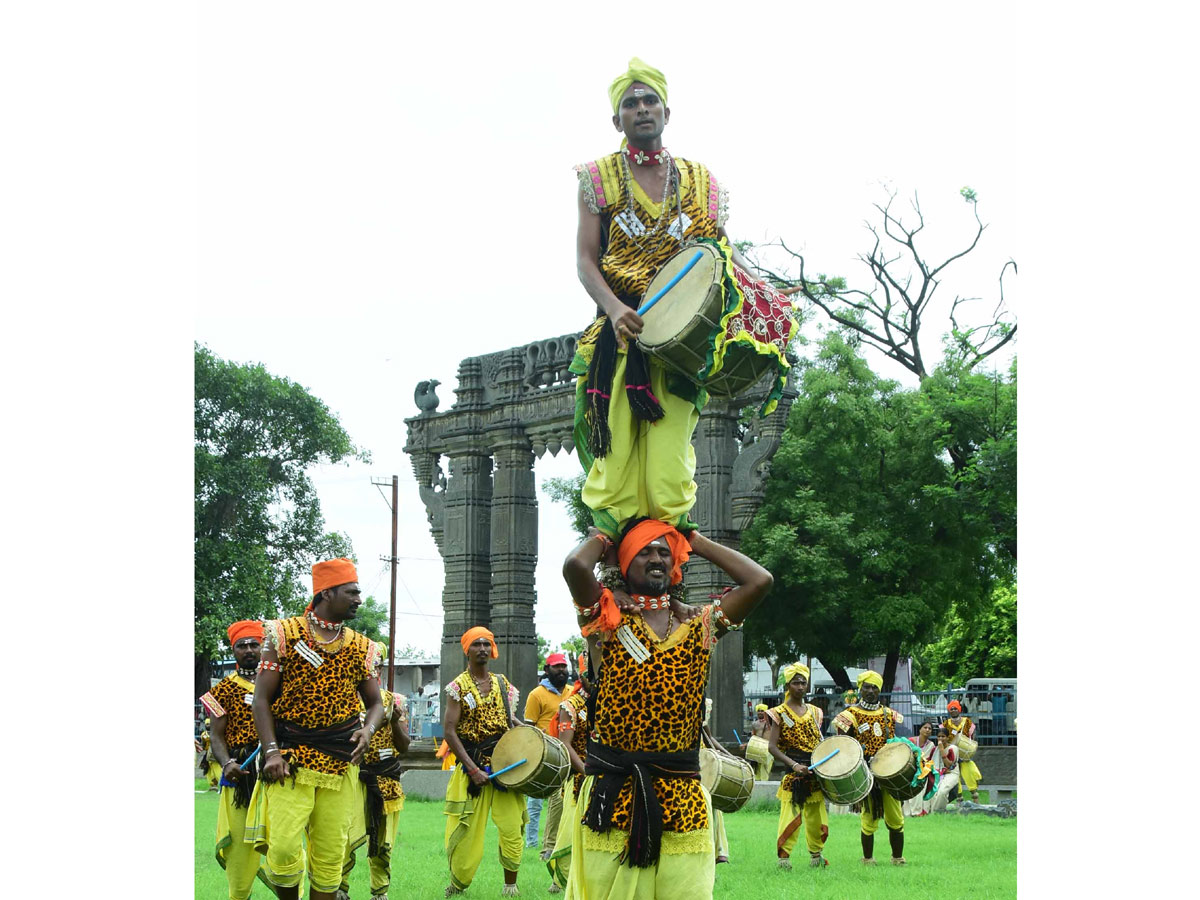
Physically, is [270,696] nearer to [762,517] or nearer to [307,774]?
[307,774]

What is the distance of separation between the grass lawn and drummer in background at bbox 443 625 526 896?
31 centimetres

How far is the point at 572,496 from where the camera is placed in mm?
35594

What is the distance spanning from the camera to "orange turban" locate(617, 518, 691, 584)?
572 cm

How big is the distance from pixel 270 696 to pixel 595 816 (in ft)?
9.40

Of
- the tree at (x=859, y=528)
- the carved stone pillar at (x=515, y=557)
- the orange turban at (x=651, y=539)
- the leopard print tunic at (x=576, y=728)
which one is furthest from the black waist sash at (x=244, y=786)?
the tree at (x=859, y=528)

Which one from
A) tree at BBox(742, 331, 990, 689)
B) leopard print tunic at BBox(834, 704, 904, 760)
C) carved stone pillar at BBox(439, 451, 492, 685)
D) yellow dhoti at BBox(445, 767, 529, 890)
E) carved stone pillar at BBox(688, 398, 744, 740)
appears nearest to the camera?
yellow dhoti at BBox(445, 767, 529, 890)

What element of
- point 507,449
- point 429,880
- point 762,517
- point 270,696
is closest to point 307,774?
point 270,696

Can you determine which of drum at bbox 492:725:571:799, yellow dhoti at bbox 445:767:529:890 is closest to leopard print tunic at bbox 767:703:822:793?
yellow dhoti at bbox 445:767:529:890

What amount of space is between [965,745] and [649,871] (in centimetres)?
1569

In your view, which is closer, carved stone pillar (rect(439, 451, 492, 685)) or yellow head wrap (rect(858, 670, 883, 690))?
yellow head wrap (rect(858, 670, 883, 690))

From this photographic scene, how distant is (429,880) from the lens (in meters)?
12.3

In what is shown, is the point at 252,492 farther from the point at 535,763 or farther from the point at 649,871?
the point at 649,871

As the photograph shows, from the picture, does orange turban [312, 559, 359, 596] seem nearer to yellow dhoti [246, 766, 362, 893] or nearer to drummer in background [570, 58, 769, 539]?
yellow dhoti [246, 766, 362, 893]

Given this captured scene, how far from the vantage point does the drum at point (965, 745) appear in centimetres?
2025
